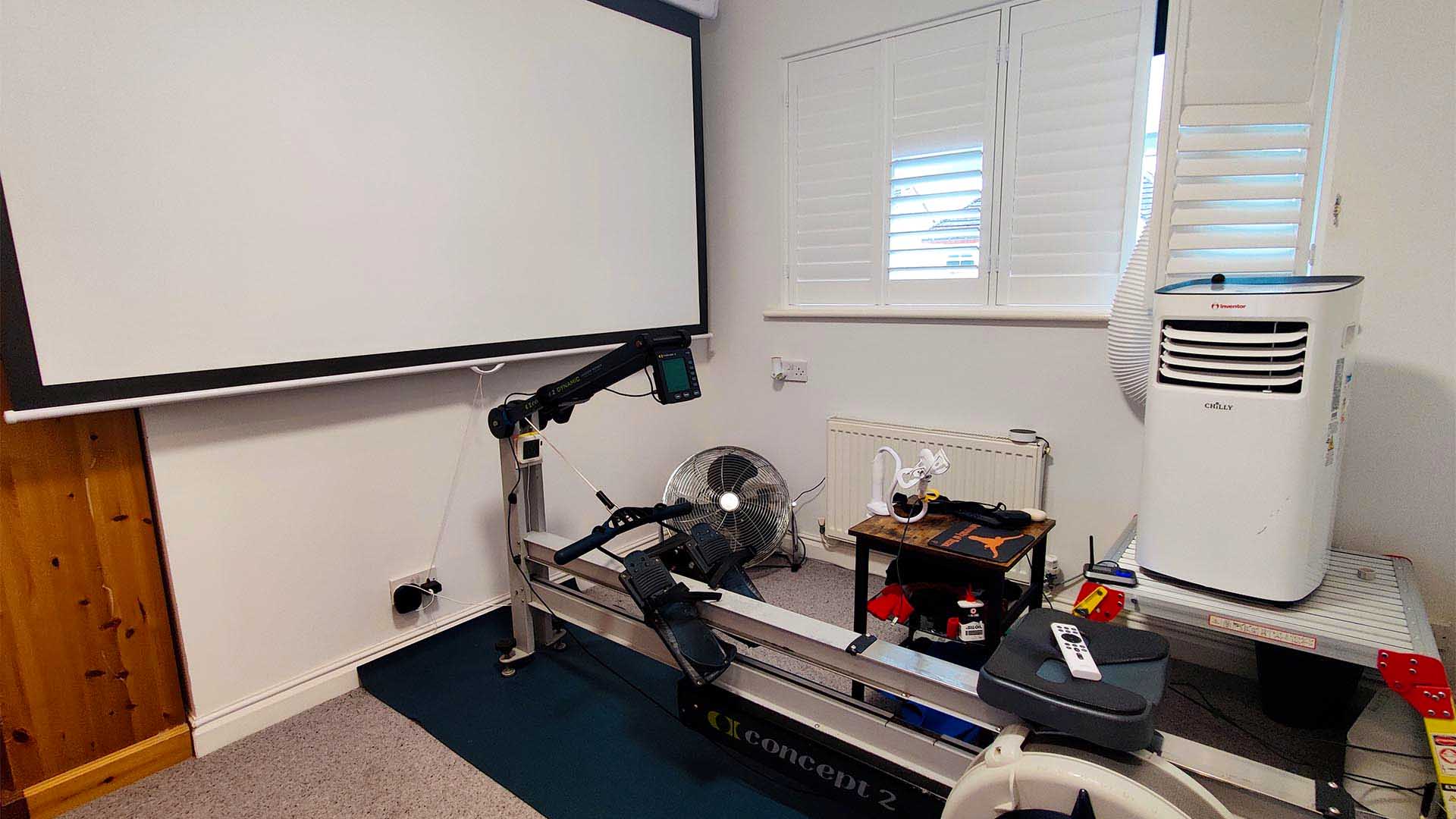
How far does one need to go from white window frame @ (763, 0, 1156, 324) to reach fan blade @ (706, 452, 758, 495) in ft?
2.49

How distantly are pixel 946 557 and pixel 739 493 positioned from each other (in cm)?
109

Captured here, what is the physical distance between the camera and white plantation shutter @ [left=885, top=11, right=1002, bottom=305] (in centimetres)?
254

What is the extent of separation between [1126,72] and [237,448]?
9.87 feet

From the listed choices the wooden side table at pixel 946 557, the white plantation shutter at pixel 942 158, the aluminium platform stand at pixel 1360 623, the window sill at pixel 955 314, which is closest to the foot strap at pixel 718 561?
the wooden side table at pixel 946 557

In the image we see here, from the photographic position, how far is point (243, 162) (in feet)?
6.21

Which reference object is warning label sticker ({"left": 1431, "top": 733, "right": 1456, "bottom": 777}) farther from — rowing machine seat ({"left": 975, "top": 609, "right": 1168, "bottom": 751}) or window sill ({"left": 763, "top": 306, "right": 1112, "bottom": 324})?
window sill ({"left": 763, "top": 306, "right": 1112, "bottom": 324})

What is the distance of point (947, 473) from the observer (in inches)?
107

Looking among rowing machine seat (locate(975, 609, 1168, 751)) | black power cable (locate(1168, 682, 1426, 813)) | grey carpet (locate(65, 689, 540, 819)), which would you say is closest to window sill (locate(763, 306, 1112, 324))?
black power cable (locate(1168, 682, 1426, 813))

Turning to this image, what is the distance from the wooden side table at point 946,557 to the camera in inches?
73.3

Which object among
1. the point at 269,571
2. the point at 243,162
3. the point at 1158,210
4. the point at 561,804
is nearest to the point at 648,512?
the point at 561,804

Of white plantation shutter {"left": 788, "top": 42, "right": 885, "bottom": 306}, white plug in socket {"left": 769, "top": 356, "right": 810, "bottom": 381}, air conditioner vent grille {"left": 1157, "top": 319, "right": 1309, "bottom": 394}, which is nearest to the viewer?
air conditioner vent grille {"left": 1157, "top": 319, "right": 1309, "bottom": 394}

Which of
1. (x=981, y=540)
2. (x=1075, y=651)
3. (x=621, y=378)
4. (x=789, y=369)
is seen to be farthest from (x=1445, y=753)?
(x=789, y=369)

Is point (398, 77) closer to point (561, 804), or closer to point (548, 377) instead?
point (548, 377)

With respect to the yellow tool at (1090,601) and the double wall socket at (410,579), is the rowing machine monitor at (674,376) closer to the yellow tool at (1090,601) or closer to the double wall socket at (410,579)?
the yellow tool at (1090,601)
